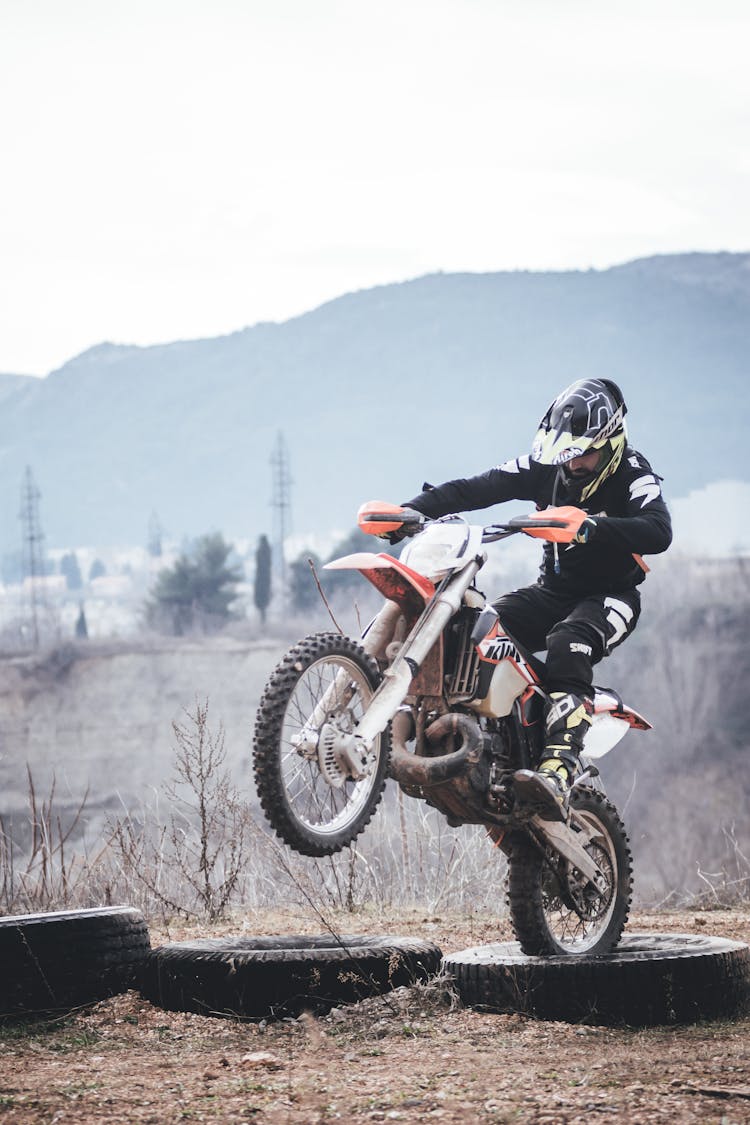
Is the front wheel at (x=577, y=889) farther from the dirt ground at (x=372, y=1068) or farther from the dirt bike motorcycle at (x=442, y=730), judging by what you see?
the dirt ground at (x=372, y=1068)

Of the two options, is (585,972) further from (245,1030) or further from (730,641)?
(730,641)

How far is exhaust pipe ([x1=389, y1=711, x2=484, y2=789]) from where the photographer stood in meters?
6.19

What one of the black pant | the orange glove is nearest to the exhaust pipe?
the black pant

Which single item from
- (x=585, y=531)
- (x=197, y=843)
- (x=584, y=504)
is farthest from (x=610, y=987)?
(x=197, y=843)

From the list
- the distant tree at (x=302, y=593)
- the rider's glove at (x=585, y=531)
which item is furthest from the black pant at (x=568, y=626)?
A: the distant tree at (x=302, y=593)

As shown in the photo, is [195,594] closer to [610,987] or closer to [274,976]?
[274,976]

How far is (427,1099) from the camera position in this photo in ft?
16.2

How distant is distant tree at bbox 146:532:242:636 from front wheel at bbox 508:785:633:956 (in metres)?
99.2

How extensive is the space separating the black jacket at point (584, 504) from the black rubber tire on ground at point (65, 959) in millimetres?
2372

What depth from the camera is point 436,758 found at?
245 inches

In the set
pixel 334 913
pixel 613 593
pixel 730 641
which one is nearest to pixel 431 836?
pixel 334 913

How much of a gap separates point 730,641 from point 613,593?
9669cm

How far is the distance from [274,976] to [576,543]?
236cm

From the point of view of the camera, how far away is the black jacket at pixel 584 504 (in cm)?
701
